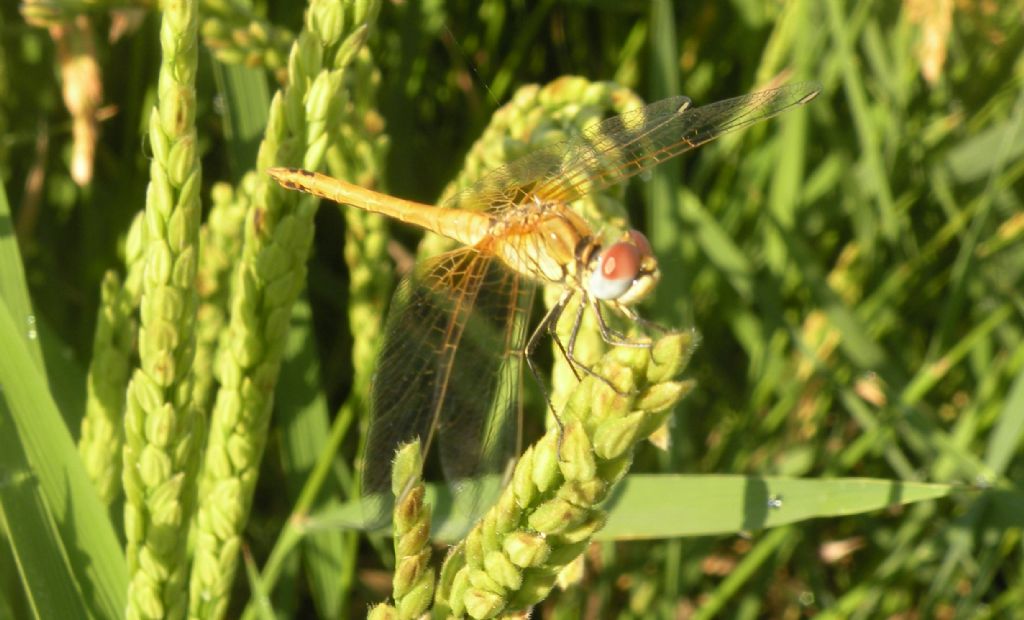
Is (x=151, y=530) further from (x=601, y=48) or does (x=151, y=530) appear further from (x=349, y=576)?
(x=601, y=48)

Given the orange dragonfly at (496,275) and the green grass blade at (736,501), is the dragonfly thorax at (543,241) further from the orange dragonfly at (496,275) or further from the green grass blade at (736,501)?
the green grass blade at (736,501)

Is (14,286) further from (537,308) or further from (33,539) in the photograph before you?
(537,308)

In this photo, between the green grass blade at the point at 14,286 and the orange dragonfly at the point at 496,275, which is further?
the orange dragonfly at the point at 496,275

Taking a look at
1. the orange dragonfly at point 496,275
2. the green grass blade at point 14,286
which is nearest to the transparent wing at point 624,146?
the orange dragonfly at point 496,275

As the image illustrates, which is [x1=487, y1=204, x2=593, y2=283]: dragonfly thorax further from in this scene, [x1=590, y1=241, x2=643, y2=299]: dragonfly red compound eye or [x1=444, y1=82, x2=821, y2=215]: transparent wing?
[x1=590, y1=241, x2=643, y2=299]: dragonfly red compound eye

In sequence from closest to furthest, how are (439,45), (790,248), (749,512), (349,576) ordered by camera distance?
(749,512) < (349,576) < (790,248) < (439,45)

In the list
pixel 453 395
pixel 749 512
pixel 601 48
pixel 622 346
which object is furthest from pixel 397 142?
pixel 622 346
